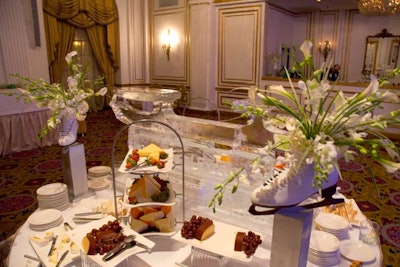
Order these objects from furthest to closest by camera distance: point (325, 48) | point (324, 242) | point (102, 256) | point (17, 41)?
1. point (325, 48)
2. point (17, 41)
3. point (324, 242)
4. point (102, 256)

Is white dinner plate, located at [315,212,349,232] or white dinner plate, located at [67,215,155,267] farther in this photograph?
white dinner plate, located at [315,212,349,232]

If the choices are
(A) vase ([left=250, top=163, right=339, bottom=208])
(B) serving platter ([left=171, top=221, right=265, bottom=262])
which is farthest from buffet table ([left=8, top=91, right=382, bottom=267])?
(A) vase ([left=250, top=163, right=339, bottom=208])

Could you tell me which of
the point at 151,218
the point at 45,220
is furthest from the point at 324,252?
the point at 45,220

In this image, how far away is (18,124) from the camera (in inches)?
156

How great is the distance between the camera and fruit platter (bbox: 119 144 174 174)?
1159 mm

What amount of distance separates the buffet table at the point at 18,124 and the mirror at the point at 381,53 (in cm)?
576

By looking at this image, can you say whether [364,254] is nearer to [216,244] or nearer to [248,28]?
[216,244]

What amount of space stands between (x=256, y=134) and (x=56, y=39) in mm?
5362

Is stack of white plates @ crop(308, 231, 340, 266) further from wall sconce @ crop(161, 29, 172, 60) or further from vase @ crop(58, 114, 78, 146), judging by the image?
wall sconce @ crop(161, 29, 172, 60)

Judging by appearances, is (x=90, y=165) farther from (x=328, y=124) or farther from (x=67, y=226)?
(x=328, y=124)

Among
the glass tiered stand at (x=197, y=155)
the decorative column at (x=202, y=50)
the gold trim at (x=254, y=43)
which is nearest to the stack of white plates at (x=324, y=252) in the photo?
the glass tiered stand at (x=197, y=155)

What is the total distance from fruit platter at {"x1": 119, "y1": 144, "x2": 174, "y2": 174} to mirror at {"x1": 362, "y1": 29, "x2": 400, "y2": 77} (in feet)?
18.8

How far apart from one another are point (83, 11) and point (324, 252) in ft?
20.9

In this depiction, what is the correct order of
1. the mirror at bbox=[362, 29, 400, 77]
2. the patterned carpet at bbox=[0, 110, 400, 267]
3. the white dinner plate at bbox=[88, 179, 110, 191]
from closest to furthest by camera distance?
the white dinner plate at bbox=[88, 179, 110, 191]
the patterned carpet at bbox=[0, 110, 400, 267]
the mirror at bbox=[362, 29, 400, 77]
